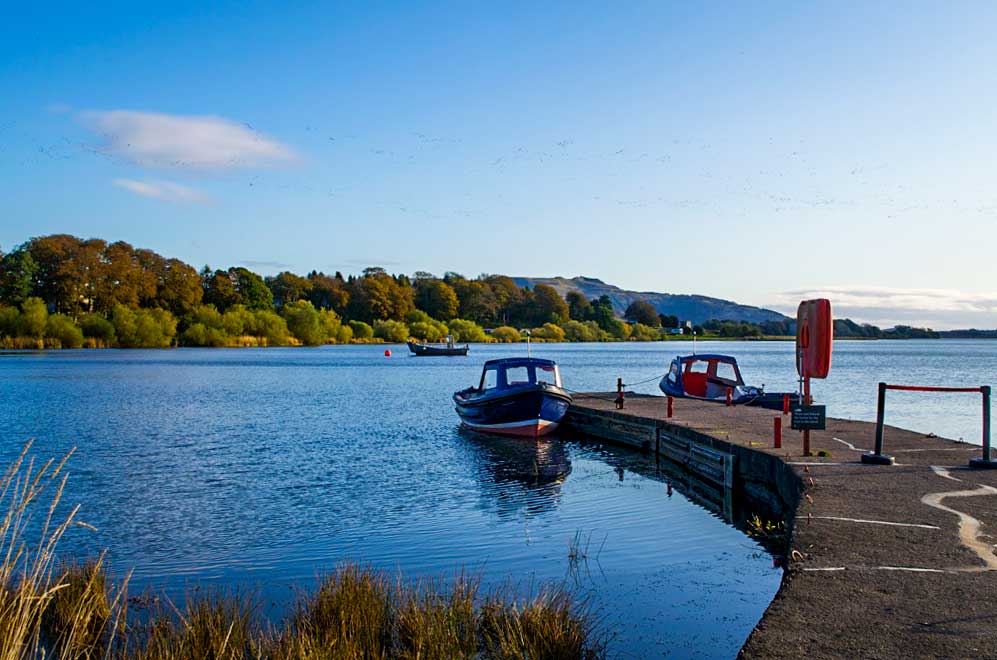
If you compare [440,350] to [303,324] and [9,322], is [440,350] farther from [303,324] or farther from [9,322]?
[9,322]

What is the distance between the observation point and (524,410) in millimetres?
26750

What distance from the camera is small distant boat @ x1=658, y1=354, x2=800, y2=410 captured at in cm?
2920

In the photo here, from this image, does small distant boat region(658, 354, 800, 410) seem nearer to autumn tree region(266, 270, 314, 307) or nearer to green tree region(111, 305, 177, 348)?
green tree region(111, 305, 177, 348)

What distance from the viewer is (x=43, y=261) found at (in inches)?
4407

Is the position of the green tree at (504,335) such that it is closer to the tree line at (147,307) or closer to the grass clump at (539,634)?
the tree line at (147,307)

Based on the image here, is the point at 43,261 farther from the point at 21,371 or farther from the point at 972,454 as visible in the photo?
the point at 972,454

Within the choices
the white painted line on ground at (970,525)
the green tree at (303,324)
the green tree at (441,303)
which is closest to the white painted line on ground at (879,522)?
the white painted line on ground at (970,525)

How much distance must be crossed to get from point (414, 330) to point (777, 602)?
160 m

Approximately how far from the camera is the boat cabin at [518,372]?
27.5 meters

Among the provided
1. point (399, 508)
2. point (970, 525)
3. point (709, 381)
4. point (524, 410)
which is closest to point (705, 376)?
point (709, 381)

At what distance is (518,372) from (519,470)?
7.12 meters

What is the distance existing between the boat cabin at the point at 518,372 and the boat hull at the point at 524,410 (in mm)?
532

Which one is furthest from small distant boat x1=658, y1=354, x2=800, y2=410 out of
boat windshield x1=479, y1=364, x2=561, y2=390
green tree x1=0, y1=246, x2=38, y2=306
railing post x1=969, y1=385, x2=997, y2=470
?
green tree x1=0, y1=246, x2=38, y2=306

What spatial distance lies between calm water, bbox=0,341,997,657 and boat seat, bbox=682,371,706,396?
663 cm
